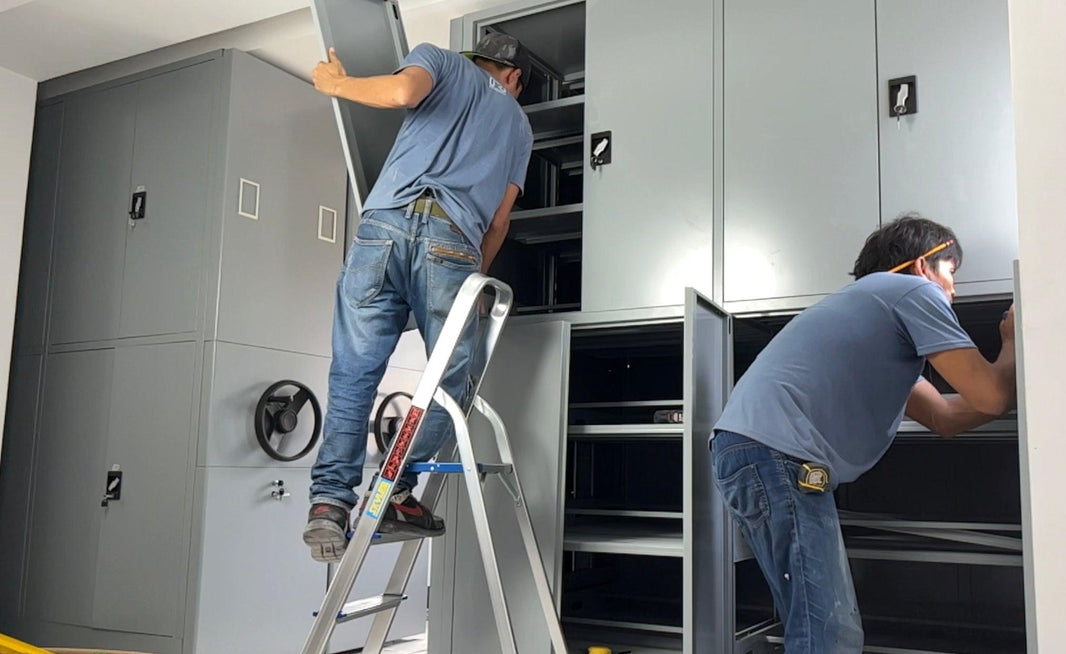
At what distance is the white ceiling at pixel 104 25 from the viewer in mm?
3592

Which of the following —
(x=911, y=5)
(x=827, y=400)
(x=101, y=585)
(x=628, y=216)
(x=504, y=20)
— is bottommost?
(x=101, y=585)

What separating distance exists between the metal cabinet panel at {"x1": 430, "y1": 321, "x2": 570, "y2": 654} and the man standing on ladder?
424 millimetres

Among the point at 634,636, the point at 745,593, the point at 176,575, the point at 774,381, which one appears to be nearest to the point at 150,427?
the point at 176,575

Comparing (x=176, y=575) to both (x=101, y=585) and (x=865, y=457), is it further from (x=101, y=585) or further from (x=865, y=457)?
(x=865, y=457)

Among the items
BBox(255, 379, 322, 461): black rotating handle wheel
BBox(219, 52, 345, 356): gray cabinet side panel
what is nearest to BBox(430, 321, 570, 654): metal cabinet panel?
BBox(255, 379, 322, 461): black rotating handle wheel

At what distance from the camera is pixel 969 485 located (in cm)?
329

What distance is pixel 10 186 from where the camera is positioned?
416 cm

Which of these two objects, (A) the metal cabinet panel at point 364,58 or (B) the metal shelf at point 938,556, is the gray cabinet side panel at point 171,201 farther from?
(B) the metal shelf at point 938,556

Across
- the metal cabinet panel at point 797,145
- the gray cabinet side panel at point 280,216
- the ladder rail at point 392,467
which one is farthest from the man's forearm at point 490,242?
the gray cabinet side panel at point 280,216

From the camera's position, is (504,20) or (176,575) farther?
(176,575)

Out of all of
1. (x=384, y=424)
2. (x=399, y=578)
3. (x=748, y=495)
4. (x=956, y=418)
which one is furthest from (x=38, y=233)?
(x=956, y=418)

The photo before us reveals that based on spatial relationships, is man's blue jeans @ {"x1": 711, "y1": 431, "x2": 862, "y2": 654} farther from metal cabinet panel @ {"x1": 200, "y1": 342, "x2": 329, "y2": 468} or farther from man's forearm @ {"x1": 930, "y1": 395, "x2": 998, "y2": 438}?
metal cabinet panel @ {"x1": 200, "y1": 342, "x2": 329, "y2": 468}

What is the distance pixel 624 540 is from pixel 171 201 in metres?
2.48

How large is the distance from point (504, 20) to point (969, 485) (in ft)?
7.54
